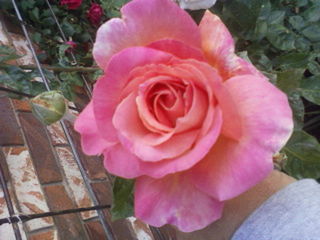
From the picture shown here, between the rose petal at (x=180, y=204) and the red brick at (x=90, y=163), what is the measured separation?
85cm

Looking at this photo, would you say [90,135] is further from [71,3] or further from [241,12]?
[71,3]

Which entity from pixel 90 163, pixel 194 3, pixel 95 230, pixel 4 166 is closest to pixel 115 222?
pixel 95 230

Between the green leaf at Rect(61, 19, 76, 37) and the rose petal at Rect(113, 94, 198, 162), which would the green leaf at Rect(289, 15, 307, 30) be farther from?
the green leaf at Rect(61, 19, 76, 37)

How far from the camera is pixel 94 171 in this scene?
1.13 meters

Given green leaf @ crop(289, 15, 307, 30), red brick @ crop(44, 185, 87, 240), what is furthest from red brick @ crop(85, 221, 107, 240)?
green leaf @ crop(289, 15, 307, 30)

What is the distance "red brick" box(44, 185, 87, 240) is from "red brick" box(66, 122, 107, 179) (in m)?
0.11

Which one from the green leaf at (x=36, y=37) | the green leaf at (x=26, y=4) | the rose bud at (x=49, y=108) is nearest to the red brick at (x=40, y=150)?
the green leaf at (x=36, y=37)

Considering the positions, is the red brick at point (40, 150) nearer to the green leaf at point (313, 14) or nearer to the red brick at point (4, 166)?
the red brick at point (4, 166)

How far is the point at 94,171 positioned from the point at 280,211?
891 millimetres

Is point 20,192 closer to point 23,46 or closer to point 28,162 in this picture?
point 28,162

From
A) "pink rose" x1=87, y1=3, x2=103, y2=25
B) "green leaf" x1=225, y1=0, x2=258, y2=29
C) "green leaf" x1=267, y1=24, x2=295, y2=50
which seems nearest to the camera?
"green leaf" x1=225, y1=0, x2=258, y2=29

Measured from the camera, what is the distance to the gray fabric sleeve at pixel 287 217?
0.27 meters

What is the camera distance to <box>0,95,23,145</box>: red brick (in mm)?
992

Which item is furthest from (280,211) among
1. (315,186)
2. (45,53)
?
(45,53)
